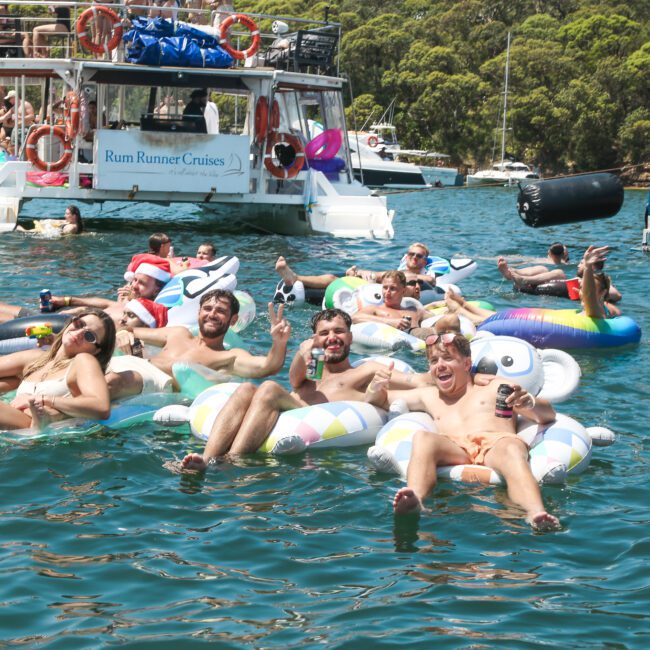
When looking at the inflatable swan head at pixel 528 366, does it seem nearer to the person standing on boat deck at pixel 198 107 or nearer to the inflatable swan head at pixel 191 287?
the inflatable swan head at pixel 191 287

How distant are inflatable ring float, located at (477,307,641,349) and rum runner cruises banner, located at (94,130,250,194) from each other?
10.7 metres

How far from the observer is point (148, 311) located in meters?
10.3

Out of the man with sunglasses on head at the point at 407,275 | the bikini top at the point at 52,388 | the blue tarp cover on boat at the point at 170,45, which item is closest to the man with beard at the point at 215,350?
the bikini top at the point at 52,388

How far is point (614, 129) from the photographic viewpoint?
60188 mm

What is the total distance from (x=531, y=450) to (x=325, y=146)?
703 inches

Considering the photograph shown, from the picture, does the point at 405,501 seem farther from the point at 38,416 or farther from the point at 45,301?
the point at 45,301

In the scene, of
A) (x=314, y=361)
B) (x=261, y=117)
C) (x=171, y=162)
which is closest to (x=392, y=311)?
(x=314, y=361)

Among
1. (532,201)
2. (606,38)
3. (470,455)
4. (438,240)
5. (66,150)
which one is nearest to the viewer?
(470,455)

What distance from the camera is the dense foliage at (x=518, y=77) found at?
60625mm

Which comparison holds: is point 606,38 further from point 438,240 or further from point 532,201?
point 532,201

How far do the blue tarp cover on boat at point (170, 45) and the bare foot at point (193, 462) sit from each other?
49.5 ft

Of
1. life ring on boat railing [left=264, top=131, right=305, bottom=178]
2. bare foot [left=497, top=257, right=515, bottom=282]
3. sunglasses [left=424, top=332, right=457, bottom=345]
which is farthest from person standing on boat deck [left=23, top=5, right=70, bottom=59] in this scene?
sunglasses [left=424, top=332, right=457, bottom=345]

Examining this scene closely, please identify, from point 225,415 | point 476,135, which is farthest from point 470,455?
point 476,135

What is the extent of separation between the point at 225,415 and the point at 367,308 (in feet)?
16.2
